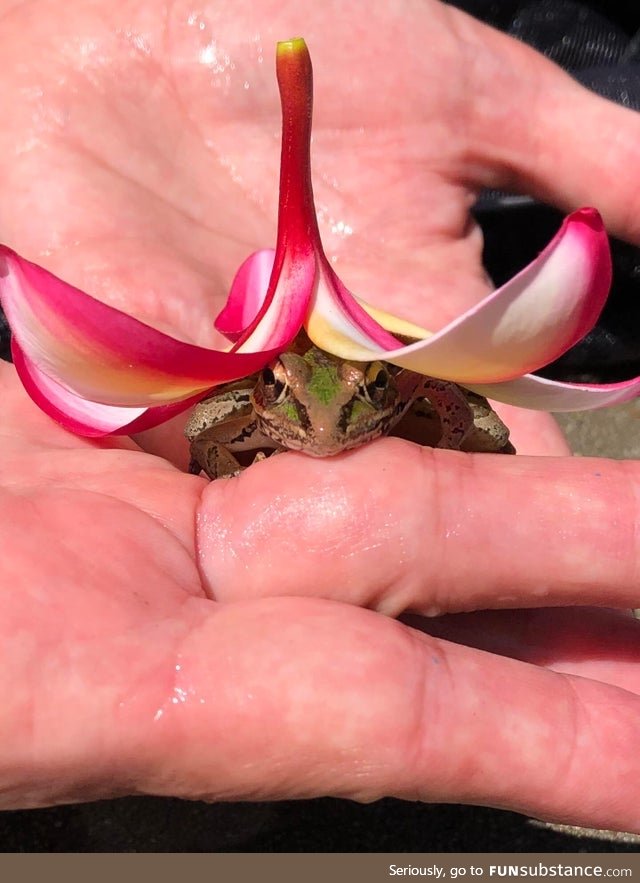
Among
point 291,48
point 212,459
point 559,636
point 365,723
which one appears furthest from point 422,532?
point 291,48

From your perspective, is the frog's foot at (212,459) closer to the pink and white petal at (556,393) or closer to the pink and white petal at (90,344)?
the pink and white petal at (90,344)

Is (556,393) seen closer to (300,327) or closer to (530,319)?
(530,319)

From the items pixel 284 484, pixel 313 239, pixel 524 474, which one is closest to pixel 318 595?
pixel 284 484

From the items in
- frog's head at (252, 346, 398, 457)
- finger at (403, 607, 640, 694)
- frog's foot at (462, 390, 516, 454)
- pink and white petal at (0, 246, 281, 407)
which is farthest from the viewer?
frog's foot at (462, 390, 516, 454)

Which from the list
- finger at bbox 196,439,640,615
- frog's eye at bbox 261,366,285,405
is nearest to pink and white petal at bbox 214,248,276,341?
frog's eye at bbox 261,366,285,405

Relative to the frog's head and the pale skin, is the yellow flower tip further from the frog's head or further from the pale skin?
the pale skin

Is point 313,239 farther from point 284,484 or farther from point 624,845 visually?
point 624,845
